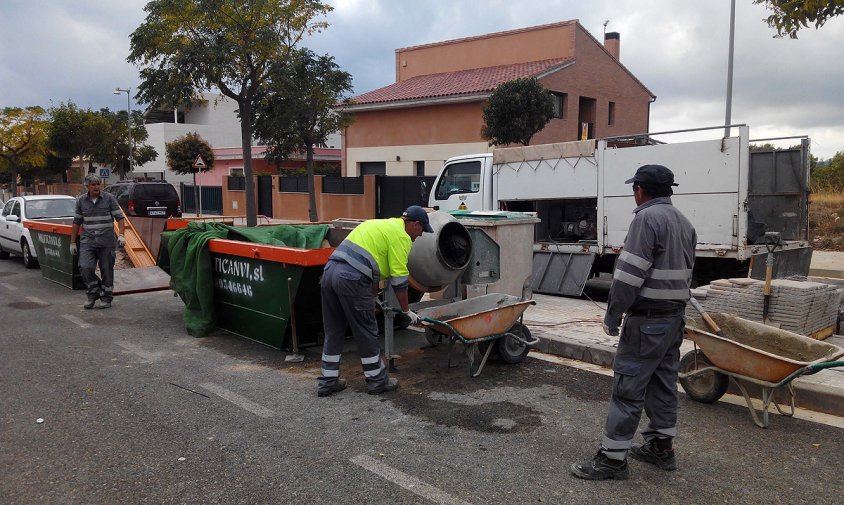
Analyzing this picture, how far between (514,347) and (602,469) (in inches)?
98.5

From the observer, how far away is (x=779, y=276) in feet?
28.6

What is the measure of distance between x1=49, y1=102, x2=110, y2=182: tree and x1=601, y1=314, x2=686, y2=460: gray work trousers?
38445 mm

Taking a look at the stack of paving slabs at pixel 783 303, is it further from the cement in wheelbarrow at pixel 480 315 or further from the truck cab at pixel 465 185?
the truck cab at pixel 465 185

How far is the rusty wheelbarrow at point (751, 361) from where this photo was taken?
4348mm

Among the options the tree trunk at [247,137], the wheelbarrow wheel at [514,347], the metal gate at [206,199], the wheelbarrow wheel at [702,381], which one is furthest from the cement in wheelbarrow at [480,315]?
the metal gate at [206,199]

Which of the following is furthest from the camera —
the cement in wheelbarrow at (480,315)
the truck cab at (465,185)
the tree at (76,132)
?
the tree at (76,132)

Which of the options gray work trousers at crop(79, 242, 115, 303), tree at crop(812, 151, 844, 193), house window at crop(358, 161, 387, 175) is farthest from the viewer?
house window at crop(358, 161, 387, 175)

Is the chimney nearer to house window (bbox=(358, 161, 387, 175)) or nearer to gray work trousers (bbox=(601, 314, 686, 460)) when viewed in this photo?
house window (bbox=(358, 161, 387, 175))

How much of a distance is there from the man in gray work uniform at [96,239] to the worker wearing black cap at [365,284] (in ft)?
17.3

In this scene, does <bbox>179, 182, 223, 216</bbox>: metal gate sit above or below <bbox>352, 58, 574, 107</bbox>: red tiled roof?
below

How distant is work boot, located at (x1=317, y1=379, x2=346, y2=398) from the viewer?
5297 millimetres

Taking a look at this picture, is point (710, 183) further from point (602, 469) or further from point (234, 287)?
point (234, 287)

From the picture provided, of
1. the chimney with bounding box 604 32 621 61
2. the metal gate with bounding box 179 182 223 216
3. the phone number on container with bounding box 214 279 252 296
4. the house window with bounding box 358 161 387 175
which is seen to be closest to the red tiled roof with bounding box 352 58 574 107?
the house window with bounding box 358 161 387 175

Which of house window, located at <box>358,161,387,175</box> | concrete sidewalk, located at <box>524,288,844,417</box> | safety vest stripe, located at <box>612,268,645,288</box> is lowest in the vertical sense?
concrete sidewalk, located at <box>524,288,844,417</box>
